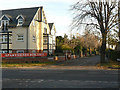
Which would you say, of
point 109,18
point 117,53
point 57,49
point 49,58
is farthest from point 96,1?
point 57,49

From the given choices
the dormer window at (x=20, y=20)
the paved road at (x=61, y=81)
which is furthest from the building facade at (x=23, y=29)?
the paved road at (x=61, y=81)

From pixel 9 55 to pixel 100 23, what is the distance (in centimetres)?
1635

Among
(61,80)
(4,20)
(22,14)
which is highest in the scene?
(22,14)

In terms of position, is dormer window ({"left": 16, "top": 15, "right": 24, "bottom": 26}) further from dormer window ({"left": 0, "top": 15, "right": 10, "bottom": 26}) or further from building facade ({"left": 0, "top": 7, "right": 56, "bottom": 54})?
dormer window ({"left": 0, "top": 15, "right": 10, "bottom": 26})

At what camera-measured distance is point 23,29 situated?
34219mm

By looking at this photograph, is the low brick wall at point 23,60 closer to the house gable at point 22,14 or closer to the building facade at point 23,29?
the building facade at point 23,29

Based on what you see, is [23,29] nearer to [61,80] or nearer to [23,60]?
[23,60]

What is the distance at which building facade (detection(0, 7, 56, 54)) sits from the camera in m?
34.2

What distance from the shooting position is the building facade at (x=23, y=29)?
34.2 meters

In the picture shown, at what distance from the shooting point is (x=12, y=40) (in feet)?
113

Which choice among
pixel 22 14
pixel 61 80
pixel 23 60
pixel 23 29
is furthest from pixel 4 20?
pixel 61 80

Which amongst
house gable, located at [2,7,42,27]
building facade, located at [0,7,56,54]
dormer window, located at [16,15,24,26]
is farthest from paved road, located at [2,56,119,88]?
house gable, located at [2,7,42,27]

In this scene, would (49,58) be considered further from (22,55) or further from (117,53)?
(117,53)

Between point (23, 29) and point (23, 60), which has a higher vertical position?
point (23, 29)
